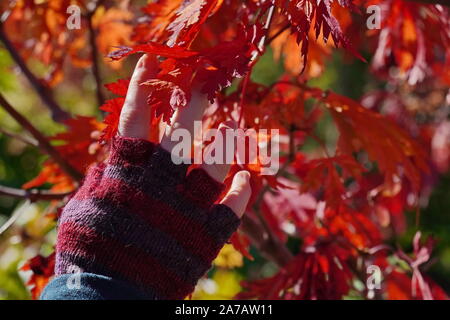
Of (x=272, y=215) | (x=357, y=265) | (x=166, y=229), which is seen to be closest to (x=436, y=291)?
(x=357, y=265)

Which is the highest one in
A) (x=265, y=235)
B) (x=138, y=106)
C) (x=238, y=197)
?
(x=138, y=106)

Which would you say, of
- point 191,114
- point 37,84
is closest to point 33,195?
point 37,84

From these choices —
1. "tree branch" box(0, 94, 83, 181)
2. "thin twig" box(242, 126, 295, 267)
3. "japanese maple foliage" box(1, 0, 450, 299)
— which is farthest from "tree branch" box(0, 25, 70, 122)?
"thin twig" box(242, 126, 295, 267)

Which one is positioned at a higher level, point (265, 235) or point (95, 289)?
point (95, 289)

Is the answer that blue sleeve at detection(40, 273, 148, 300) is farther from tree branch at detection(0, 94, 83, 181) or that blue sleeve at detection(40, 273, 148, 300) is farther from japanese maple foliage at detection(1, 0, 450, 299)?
tree branch at detection(0, 94, 83, 181)

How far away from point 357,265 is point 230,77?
702 mm

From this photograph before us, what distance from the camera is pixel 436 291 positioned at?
1092 millimetres

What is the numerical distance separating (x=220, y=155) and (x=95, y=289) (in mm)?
208

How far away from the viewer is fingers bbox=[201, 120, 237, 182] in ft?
2.33

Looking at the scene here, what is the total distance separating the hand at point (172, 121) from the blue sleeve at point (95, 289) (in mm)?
146

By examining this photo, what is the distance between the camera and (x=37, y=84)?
134cm

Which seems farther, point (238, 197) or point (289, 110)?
point (289, 110)

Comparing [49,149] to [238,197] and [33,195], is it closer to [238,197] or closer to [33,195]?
[33,195]

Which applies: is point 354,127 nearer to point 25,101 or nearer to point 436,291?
point 436,291
